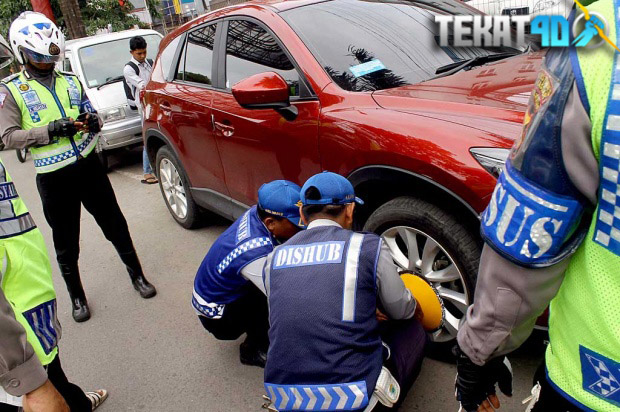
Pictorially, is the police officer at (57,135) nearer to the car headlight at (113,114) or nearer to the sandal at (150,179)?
the sandal at (150,179)

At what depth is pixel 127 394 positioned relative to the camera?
2730mm

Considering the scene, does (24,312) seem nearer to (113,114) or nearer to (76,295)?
(76,295)

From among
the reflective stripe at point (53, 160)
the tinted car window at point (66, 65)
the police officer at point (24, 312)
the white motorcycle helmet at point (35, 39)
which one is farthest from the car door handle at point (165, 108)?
the tinted car window at point (66, 65)

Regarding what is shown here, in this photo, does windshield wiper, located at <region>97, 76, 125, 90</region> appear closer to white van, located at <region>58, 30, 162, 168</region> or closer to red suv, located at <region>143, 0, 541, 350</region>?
white van, located at <region>58, 30, 162, 168</region>

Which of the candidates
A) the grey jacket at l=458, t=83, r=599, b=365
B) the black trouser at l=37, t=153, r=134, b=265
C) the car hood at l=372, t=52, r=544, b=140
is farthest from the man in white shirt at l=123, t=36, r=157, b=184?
the grey jacket at l=458, t=83, r=599, b=365

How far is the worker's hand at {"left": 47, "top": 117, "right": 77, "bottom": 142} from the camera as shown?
9.64 feet

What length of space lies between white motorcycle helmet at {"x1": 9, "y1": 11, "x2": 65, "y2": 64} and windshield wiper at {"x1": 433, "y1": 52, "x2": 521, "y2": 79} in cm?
220

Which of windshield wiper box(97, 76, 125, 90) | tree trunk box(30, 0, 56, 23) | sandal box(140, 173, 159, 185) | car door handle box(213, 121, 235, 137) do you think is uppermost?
tree trunk box(30, 0, 56, 23)

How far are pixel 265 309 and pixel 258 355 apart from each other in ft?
0.96

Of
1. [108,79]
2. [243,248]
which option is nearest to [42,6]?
[108,79]

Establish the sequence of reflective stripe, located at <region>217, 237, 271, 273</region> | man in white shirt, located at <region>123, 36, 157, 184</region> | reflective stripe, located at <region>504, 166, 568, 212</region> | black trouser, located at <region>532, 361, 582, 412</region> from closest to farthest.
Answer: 1. reflective stripe, located at <region>504, 166, 568, 212</region>
2. black trouser, located at <region>532, 361, 582, 412</region>
3. reflective stripe, located at <region>217, 237, 271, 273</region>
4. man in white shirt, located at <region>123, 36, 157, 184</region>

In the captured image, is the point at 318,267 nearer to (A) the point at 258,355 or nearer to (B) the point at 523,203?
(B) the point at 523,203

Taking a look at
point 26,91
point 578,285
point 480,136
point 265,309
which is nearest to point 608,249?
point 578,285

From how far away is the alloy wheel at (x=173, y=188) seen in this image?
177 inches
